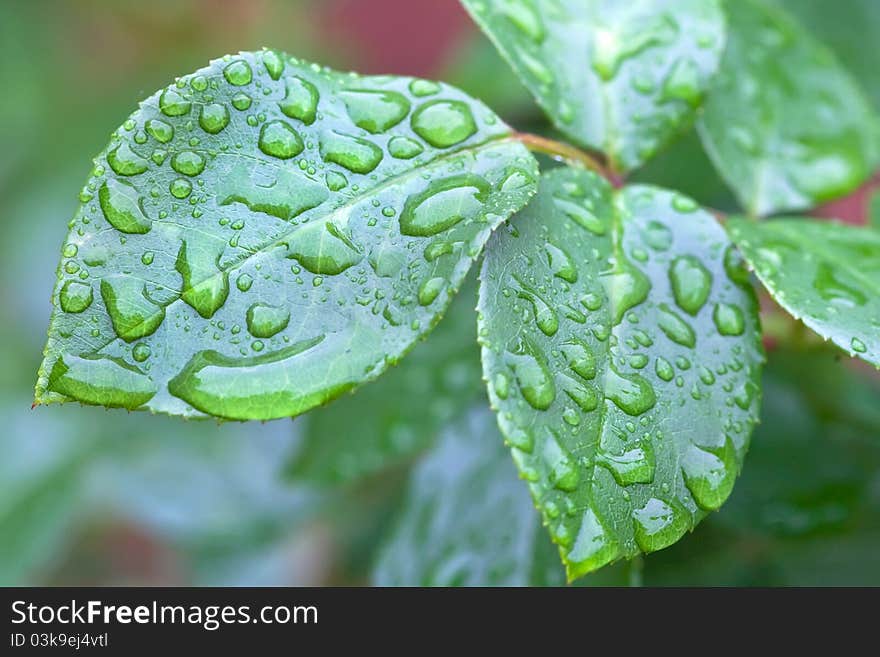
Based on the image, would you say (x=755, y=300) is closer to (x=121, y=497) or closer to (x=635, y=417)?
(x=635, y=417)

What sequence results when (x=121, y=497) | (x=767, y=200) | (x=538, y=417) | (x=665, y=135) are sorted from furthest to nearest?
(x=121, y=497), (x=767, y=200), (x=665, y=135), (x=538, y=417)

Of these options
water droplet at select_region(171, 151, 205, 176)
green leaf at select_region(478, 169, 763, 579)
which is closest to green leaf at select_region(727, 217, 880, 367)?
green leaf at select_region(478, 169, 763, 579)

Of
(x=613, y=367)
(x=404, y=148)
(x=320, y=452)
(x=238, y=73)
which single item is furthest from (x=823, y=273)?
(x=320, y=452)

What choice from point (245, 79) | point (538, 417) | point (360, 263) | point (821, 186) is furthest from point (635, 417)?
point (821, 186)

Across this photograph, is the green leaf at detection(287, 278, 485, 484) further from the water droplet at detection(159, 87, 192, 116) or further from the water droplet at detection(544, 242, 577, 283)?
the water droplet at detection(159, 87, 192, 116)

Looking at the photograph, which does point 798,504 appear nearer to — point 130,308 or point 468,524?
point 468,524
